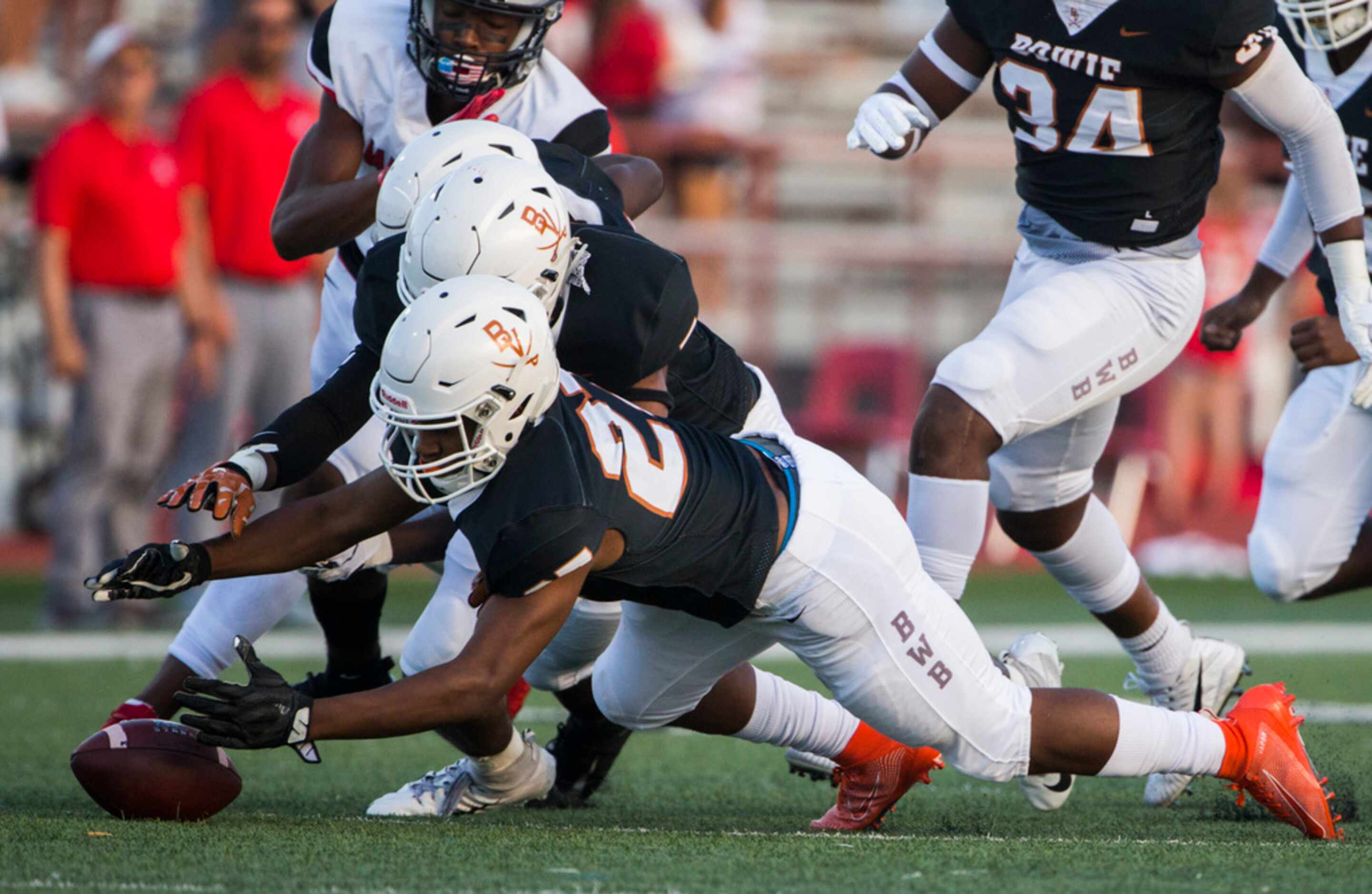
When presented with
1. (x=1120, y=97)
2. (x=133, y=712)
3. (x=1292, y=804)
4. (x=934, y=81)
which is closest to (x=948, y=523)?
(x=1292, y=804)

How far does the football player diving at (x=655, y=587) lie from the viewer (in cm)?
279

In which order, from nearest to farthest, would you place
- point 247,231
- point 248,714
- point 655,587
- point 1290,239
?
point 248,714, point 655,587, point 1290,239, point 247,231

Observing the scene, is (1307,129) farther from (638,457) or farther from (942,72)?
(638,457)

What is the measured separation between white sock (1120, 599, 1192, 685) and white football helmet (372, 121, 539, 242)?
1857 mm

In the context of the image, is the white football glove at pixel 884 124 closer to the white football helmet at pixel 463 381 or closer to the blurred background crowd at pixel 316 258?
the white football helmet at pixel 463 381

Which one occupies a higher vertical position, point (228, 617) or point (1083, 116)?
point (1083, 116)

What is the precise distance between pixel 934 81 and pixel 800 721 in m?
1.56

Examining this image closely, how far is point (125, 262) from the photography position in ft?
23.8

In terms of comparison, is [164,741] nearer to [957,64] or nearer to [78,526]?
[957,64]

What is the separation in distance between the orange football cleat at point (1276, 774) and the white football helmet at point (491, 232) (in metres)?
1.52

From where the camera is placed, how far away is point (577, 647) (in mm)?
3742

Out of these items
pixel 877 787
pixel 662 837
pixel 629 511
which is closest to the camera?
pixel 629 511

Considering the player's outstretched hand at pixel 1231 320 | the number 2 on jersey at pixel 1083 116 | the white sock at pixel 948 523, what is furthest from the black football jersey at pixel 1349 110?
the white sock at pixel 948 523

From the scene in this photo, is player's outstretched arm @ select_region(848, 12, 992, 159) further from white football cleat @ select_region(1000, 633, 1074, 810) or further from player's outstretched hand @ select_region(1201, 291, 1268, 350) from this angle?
white football cleat @ select_region(1000, 633, 1074, 810)
